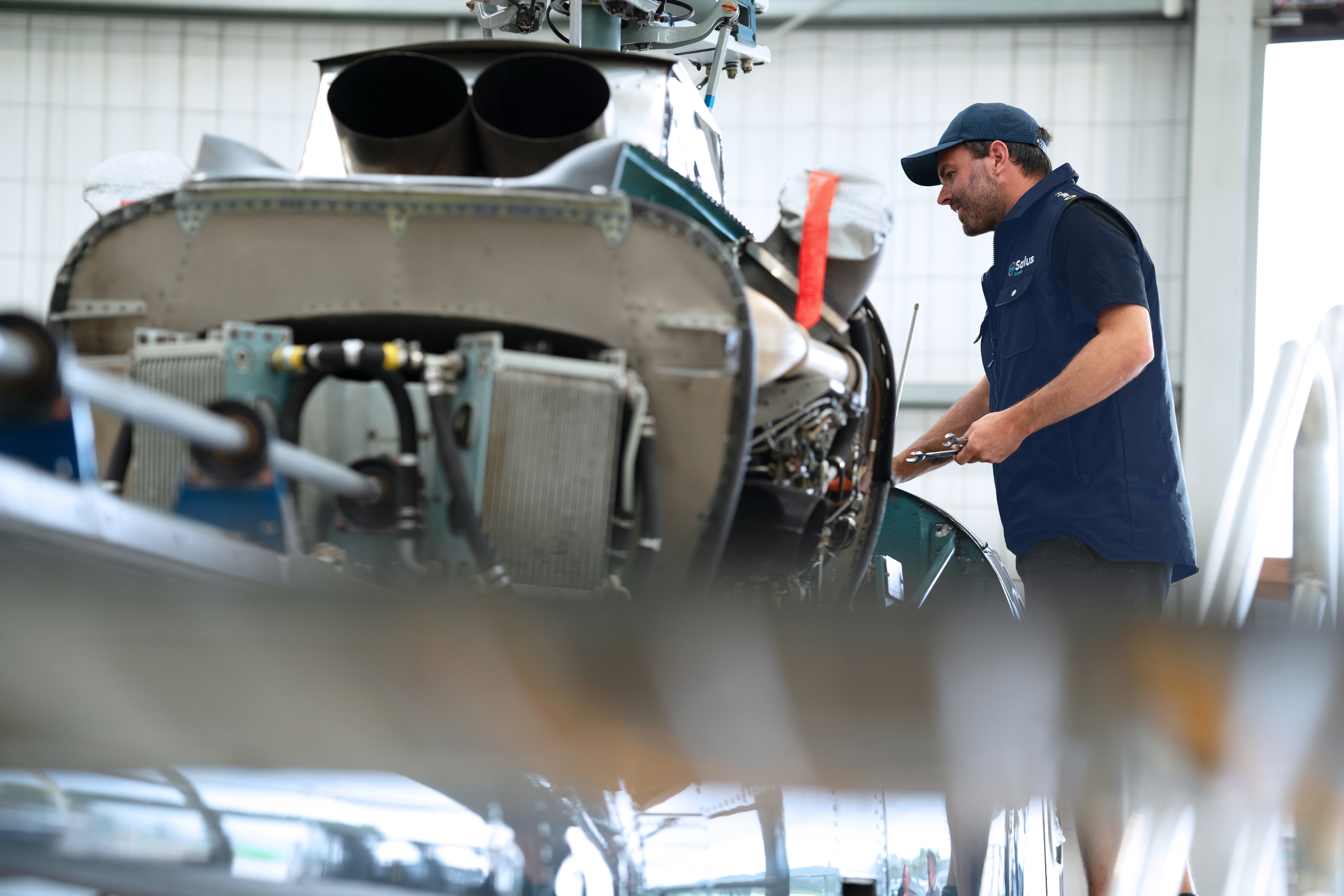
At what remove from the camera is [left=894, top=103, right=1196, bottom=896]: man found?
3361 mm

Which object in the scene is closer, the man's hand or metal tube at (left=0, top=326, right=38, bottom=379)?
metal tube at (left=0, top=326, right=38, bottom=379)

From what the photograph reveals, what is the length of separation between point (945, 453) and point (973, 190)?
91 cm

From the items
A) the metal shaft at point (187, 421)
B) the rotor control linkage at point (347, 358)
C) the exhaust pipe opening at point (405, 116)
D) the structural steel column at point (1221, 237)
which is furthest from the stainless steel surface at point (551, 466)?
the structural steel column at point (1221, 237)

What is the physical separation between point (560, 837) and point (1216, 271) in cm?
1274

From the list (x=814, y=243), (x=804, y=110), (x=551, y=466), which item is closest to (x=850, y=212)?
(x=814, y=243)

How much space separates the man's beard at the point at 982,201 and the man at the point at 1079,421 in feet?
0.22

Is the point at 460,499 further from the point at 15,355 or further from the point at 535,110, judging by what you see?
the point at 535,110

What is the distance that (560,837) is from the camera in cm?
232

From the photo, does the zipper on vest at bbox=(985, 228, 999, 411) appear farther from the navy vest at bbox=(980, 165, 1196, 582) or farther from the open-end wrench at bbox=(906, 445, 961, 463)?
the open-end wrench at bbox=(906, 445, 961, 463)

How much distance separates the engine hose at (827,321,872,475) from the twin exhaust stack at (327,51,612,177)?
0.97 meters

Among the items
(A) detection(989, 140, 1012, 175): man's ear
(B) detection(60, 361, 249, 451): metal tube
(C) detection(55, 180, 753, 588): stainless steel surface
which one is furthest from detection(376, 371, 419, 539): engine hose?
(A) detection(989, 140, 1012, 175): man's ear

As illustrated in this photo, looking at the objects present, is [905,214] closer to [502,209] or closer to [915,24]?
[915,24]

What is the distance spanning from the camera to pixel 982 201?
4.00 m

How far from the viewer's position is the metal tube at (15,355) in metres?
1.38
